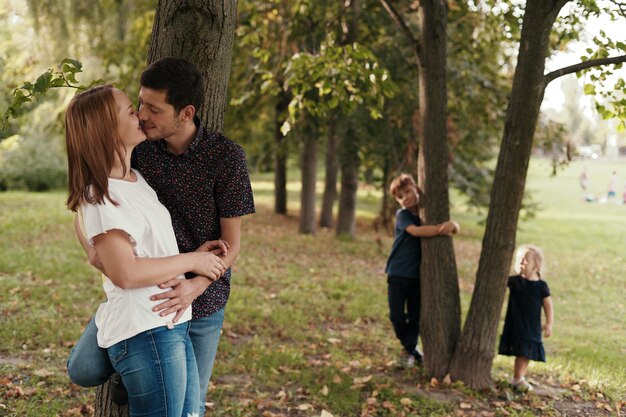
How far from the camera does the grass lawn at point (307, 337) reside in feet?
15.4

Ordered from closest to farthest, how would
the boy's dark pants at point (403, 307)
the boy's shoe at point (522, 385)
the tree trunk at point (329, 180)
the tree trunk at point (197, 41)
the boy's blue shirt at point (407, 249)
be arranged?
the tree trunk at point (197, 41) → the boy's shoe at point (522, 385) → the boy's blue shirt at point (407, 249) → the boy's dark pants at point (403, 307) → the tree trunk at point (329, 180)

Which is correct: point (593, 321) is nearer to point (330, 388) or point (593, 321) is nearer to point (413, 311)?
point (413, 311)

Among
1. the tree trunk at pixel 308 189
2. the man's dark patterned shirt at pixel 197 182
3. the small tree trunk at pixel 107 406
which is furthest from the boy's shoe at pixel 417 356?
the tree trunk at pixel 308 189

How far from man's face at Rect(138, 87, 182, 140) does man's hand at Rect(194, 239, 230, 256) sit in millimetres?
479

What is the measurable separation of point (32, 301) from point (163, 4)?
4.86 metres

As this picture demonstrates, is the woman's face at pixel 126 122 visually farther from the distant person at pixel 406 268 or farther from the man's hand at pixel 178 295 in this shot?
the distant person at pixel 406 268

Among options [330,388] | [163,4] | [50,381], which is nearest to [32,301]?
[50,381]

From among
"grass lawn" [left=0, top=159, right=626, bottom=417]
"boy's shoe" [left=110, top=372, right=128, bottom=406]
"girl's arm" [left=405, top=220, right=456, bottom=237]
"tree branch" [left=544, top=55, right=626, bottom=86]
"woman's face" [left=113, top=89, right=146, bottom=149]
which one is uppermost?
"tree branch" [left=544, top=55, right=626, bottom=86]

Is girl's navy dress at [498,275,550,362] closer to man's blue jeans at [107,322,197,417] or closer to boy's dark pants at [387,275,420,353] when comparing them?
boy's dark pants at [387,275,420,353]

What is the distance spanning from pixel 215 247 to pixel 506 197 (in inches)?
117

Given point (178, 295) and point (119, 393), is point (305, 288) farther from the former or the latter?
point (178, 295)

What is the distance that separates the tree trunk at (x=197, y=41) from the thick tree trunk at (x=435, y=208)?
251 centimetres

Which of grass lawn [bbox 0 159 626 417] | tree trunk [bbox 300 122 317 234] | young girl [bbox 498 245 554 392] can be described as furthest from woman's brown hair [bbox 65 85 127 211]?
tree trunk [bbox 300 122 317 234]

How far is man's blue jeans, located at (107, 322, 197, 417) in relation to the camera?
2232 millimetres
